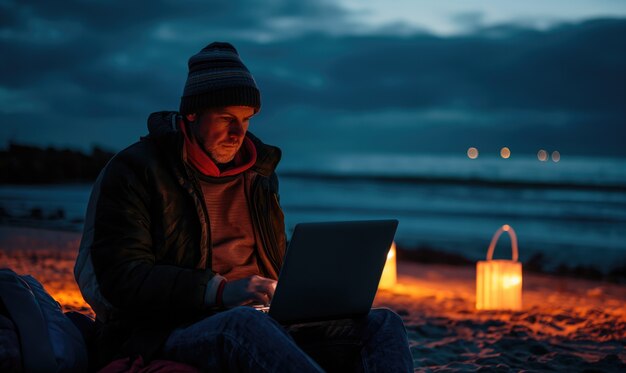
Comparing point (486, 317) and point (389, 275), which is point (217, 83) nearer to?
point (486, 317)

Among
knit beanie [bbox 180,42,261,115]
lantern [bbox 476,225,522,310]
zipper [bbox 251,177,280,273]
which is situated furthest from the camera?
lantern [bbox 476,225,522,310]

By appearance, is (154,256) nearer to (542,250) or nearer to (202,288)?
(202,288)

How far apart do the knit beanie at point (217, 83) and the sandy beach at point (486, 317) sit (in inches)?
76.9

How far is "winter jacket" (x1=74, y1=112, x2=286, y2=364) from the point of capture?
2393 mm

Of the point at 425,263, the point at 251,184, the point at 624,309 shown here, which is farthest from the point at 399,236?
the point at 251,184

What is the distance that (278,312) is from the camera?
2375mm

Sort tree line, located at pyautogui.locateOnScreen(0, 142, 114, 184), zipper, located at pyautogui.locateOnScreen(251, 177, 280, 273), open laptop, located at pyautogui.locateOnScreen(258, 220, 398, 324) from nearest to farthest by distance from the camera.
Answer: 1. open laptop, located at pyautogui.locateOnScreen(258, 220, 398, 324)
2. zipper, located at pyautogui.locateOnScreen(251, 177, 280, 273)
3. tree line, located at pyautogui.locateOnScreen(0, 142, 114, 184)

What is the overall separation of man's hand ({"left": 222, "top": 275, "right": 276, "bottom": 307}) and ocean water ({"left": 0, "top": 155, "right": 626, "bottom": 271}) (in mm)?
8629

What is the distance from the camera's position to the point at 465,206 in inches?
827

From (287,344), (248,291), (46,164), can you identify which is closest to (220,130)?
(248,291)

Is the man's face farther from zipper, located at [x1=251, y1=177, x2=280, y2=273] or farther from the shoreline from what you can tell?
the shoreline

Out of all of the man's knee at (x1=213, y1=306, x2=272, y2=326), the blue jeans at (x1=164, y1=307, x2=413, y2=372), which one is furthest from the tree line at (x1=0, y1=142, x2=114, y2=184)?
the man's knee at (x1=213, y1=306, x2=272, y2=326)

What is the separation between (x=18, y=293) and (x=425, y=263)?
7.61m

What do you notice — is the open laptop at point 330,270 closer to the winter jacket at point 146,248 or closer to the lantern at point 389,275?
the winter jacket at point 146,248
